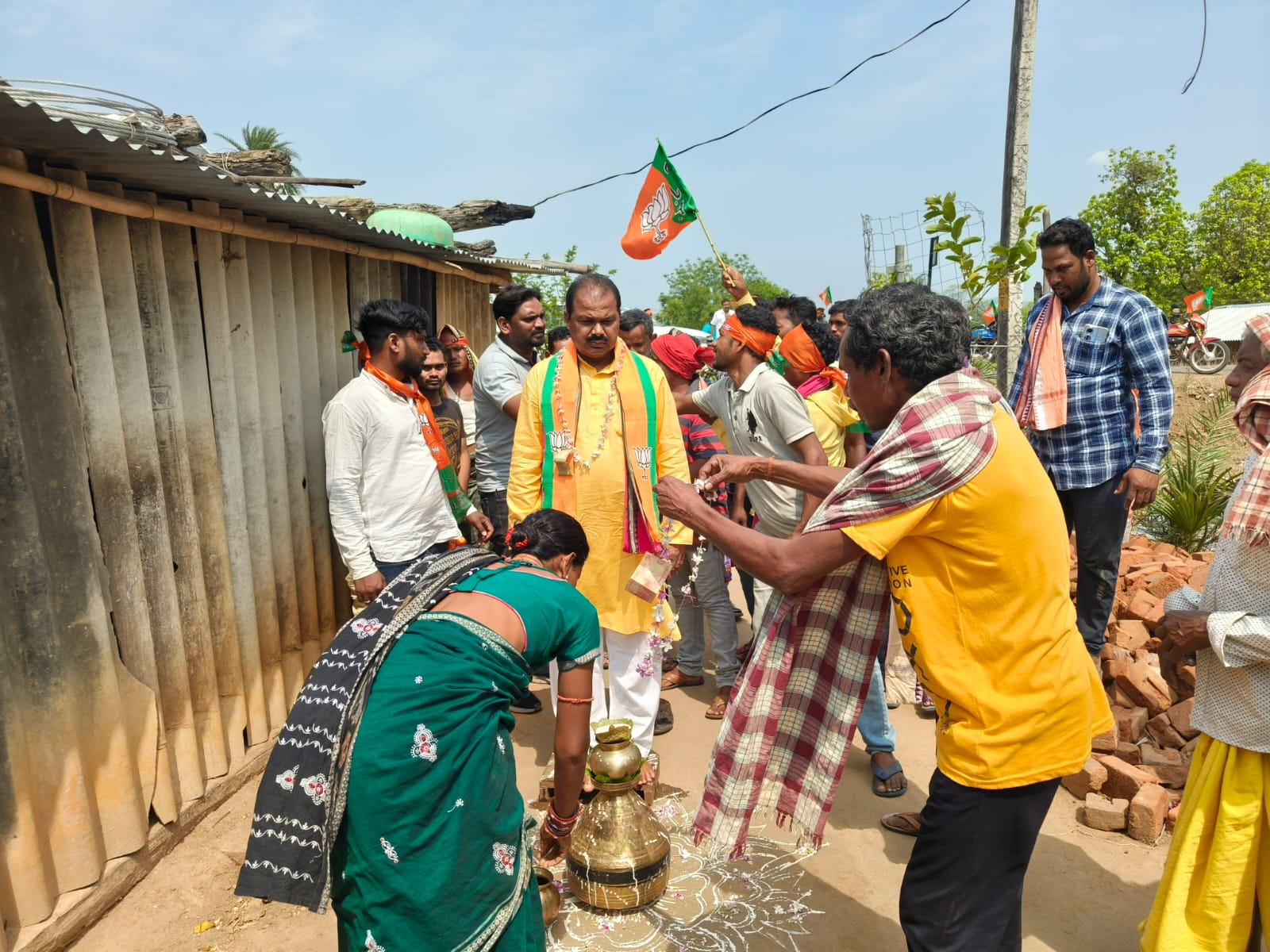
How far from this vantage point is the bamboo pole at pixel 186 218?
→ 9.40 feet

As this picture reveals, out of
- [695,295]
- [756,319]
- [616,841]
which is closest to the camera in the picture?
[616,841]

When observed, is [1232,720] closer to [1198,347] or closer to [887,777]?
[887,777]

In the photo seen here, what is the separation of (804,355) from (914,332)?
119 inches

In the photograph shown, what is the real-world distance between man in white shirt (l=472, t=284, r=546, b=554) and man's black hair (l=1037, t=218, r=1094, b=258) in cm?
285

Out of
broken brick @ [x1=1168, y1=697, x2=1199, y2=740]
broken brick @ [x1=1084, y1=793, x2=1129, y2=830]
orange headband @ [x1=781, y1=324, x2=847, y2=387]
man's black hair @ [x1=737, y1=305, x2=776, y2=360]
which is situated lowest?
broken brick @ [x1=1084, y1=793, x2=1129, y2=830]

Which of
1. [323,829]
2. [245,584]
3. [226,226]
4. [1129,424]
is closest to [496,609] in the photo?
[323,829]

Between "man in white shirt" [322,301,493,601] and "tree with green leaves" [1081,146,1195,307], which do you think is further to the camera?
"tree with green leaves" [1081,146,1195,307]

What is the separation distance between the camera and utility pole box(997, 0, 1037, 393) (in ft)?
23.3

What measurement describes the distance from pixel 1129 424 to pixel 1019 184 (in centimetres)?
369

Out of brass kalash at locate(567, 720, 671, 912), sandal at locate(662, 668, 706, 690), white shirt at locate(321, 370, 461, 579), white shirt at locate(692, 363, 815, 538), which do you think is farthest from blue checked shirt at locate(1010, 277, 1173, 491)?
white shirt at locate(321, 370, 461, 579)

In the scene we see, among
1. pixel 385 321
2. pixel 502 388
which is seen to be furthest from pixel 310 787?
pixel 502 388

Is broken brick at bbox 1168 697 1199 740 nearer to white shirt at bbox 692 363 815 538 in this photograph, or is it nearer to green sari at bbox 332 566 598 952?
white shirt at bbox 692 363 815 538

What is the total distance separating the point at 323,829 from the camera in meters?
2.00

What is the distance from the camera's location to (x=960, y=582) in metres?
1.98
